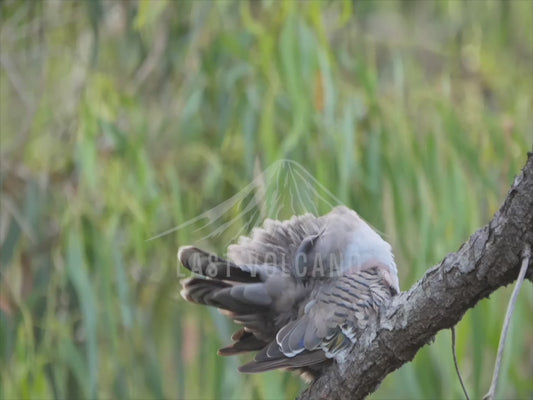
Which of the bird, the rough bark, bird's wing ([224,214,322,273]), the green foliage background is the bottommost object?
the rough bark

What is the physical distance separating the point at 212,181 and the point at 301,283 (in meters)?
0.90

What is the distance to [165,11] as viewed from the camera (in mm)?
3564

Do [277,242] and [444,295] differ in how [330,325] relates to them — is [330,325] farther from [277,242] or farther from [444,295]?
[444,295]

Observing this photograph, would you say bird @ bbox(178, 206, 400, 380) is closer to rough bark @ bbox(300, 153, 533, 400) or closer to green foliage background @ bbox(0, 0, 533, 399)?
rough bark @ bbox(300, 153, 533, 400)

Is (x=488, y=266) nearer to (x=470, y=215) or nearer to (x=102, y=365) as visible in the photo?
(x=470, y=215)

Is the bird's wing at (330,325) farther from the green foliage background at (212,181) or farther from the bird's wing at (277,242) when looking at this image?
the green foliage background at (212,181)

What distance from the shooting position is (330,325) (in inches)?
79.3

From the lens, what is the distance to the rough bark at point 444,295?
1379 mm

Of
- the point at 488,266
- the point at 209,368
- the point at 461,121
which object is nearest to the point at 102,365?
the point at 209,368

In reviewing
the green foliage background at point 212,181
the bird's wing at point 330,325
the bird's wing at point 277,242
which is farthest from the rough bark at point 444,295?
the green foliage background at point 212,181

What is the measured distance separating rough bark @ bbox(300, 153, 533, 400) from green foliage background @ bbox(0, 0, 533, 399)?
88cm

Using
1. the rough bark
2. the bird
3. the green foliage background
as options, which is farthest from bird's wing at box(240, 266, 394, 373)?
the green foliage background

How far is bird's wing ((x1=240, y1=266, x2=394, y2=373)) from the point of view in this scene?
1.96 meters

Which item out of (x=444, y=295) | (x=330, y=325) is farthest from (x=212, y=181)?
(x=444, y=295)
